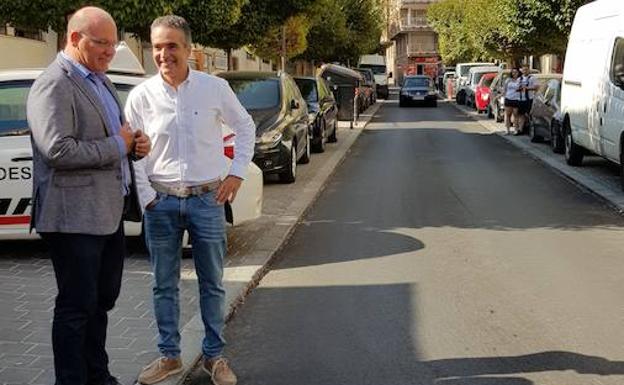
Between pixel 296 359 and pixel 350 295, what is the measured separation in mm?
1478

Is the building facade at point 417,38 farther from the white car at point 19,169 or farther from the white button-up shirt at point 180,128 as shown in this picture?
the white button-up shirt at point 180,128

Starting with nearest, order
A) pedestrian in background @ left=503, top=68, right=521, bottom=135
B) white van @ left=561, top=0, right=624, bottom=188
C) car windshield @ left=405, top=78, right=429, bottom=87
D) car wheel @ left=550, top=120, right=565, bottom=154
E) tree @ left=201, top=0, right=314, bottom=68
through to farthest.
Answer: white van @ left=561, top=0, right=624, bottom=188 → car wheel @ left=550, top=120, right=565, bottom=154 → tree @ left=201, top=0, right=314, bottom=68 → pedestrian in background @ left=503, top=68, right=521, bottom=135 → car windshield @ left=405, top=78, right=429, bottom=87

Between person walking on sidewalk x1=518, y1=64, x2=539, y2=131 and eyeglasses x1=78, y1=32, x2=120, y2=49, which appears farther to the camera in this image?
person walking on sidewalk x1=518, y1=64, x2=539, y2=131

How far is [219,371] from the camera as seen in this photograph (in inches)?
173

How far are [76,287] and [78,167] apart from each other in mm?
558

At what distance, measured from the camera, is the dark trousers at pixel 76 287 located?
373 centimetres

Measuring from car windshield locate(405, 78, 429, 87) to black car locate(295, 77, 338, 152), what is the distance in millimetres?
22503

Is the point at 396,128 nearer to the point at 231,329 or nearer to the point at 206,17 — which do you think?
the point at 206,17

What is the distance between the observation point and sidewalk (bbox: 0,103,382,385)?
4680 millimetres

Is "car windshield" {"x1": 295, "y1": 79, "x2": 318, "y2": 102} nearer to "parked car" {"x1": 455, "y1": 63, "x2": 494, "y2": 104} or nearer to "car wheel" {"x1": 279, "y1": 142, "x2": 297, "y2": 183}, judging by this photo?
"car wheel" {"x1": 279, "y1": 142, "x2": 297, "y2": 183}

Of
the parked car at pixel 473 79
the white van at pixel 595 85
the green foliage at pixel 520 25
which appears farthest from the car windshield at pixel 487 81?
the white van at pixel 595 85

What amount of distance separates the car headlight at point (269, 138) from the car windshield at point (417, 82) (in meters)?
30.0

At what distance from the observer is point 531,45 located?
3009 centimetres

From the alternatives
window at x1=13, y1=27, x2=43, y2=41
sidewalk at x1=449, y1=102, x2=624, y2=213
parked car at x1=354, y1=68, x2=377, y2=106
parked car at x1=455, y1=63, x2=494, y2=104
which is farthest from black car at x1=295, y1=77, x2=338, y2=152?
parked car at x1=455, y1=63, x2=494, y2=104
